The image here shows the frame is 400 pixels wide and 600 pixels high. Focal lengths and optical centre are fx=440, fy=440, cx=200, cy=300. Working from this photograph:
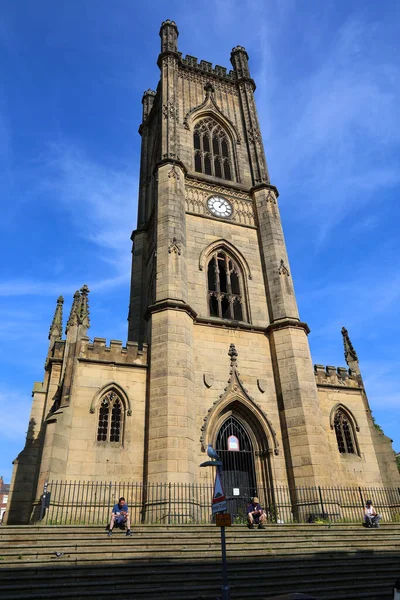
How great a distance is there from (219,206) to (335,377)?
1084cm

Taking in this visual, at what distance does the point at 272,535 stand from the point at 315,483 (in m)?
4.98

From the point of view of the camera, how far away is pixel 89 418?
16250 millimetres

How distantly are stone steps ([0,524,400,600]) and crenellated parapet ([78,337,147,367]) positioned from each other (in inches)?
275

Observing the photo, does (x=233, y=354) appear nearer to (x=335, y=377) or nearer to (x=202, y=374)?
(x=202, y=374)

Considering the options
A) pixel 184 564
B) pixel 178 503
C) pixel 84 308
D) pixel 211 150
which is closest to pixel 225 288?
pixel 84 308

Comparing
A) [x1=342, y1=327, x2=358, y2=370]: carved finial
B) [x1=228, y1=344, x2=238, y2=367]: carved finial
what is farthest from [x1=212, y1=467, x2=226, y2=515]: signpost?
[x1=342, y1=327, x2=358, y2=370]: carved finial

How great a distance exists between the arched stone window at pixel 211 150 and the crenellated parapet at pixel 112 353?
41.6ft

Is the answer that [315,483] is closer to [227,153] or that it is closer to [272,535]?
[272,535]

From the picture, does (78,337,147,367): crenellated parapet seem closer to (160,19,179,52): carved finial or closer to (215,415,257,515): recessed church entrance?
(215,415,257,515): recessed church entrance

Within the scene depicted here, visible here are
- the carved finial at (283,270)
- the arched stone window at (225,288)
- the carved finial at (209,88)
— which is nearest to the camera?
the arched stone window at (225,288)

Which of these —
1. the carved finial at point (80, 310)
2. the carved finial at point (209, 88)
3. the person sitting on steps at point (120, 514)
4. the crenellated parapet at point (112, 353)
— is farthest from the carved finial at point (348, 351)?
the carved finial at point (209, 88)

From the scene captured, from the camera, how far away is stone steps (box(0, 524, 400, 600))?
8602 mm

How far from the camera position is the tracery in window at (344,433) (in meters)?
19.8

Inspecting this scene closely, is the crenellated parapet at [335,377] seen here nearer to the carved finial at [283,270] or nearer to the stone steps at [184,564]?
the carved finial at [283,270]
